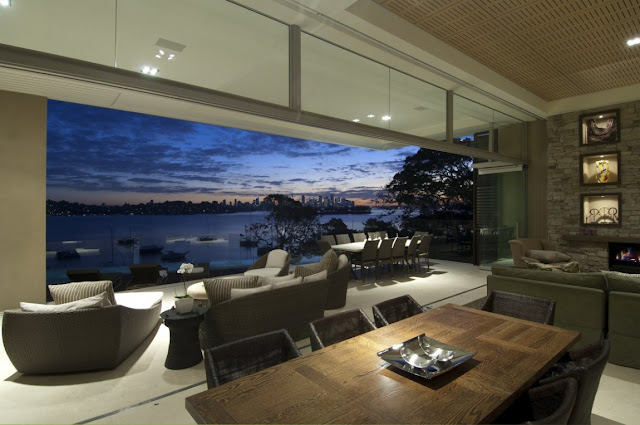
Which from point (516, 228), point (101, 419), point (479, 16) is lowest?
point (101, 419)

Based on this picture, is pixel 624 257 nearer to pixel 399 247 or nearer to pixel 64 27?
pixel 399 247

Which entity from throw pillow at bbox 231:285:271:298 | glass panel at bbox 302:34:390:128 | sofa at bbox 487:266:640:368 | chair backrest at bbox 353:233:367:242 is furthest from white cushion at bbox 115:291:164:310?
chair backrest at bbox 353:233:367:242

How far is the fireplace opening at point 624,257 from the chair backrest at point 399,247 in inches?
148

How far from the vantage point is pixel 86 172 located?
916cm

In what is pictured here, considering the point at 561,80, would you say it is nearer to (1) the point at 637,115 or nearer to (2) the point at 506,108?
(2) the point at 506,108

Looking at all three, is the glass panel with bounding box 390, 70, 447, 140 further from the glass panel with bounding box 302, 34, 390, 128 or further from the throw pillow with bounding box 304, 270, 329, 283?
the throw pillow with bounding box 304, 270, 329, 283

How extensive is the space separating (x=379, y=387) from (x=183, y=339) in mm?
→ 2206

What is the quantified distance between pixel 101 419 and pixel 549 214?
8.24 m

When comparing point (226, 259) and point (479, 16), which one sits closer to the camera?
point (479, 16)

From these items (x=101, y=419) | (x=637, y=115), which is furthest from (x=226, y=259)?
(x=637, y=115)

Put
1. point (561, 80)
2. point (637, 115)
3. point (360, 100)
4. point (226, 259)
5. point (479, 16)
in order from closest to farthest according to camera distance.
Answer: point (479, 16)
point (360, 100)
point (561, 80)
point (637, 115)
point (226, 259)

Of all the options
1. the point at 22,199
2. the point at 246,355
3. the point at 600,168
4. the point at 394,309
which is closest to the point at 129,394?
the point at 246,355

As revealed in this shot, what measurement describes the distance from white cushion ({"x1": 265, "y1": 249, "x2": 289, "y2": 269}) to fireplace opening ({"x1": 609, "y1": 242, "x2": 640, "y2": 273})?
6039 mm

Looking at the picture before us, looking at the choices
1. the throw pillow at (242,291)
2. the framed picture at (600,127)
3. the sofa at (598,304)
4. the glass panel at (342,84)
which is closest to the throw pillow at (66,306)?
the throw pillow at (242,291)
